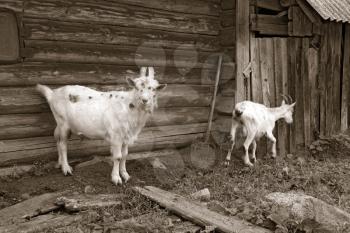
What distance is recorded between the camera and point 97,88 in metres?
7.40

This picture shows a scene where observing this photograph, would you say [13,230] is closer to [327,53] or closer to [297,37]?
[297,37]

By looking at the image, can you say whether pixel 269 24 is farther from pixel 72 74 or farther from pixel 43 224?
pixel 43 224

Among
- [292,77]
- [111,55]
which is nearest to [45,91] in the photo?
[111,55]

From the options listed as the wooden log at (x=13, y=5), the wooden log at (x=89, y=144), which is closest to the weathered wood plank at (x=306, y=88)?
the wooden log at (x=89, y=144)

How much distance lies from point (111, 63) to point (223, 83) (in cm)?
286

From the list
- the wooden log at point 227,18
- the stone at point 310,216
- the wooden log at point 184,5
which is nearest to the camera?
the stone at point 310,216

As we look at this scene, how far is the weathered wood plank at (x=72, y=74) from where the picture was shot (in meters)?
6.40

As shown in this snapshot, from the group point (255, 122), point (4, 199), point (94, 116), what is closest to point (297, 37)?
point (255, 122)

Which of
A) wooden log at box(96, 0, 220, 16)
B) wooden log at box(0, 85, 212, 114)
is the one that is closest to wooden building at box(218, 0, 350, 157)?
wooden log at box(96, 0, 220, 16)

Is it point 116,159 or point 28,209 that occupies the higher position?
point 116,159

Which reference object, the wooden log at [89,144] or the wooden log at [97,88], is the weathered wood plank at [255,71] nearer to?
the wooden log at [97,88]

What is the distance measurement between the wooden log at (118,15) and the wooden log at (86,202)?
115 inches

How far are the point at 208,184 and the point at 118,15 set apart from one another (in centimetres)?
331

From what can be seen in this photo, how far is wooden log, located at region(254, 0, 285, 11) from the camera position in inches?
364
